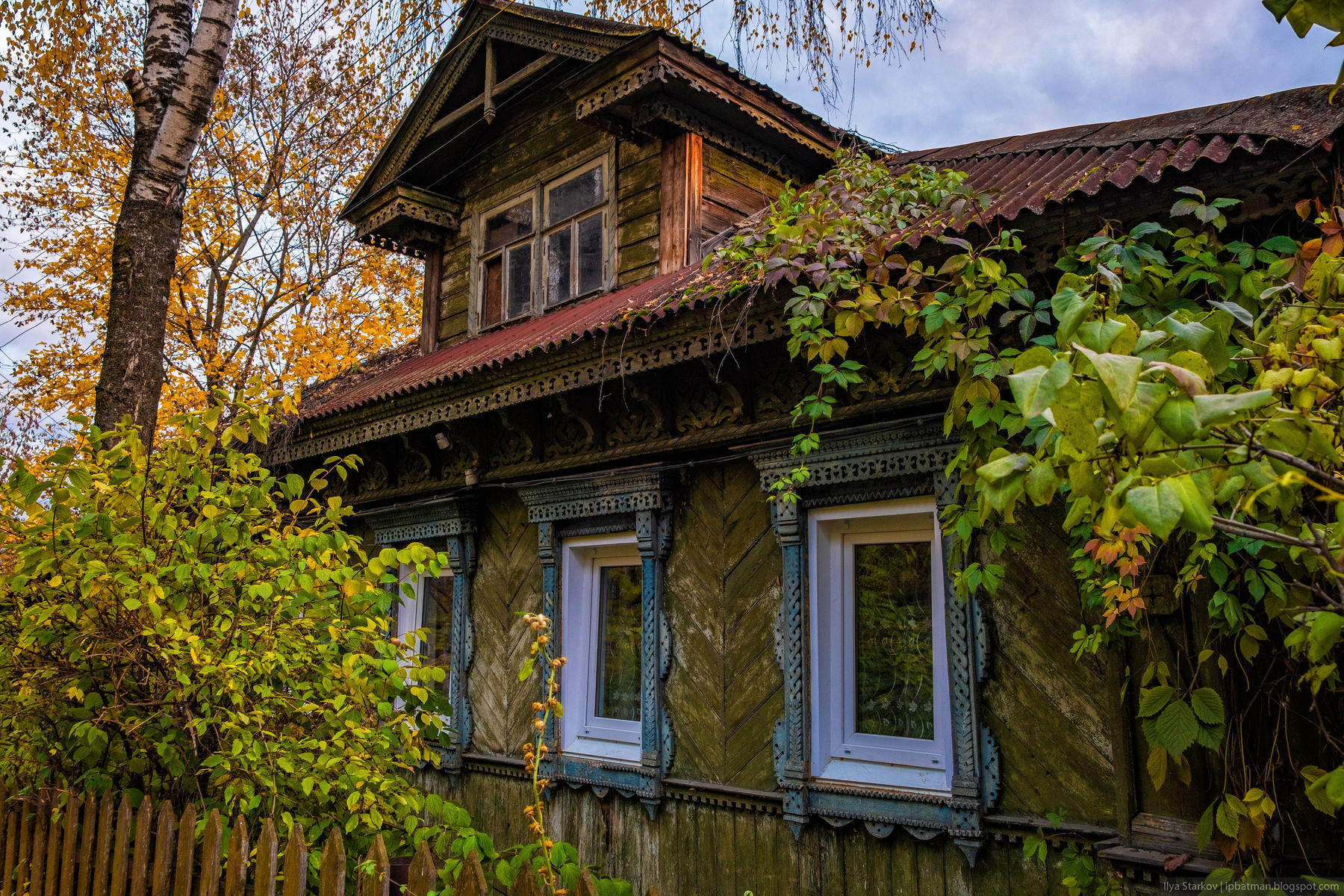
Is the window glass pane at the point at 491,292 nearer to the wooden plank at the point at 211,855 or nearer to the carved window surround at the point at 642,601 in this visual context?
the carved window surround at the point at 642,601

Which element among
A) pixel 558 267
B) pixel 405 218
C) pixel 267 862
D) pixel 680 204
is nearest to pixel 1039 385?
pixel 267 862

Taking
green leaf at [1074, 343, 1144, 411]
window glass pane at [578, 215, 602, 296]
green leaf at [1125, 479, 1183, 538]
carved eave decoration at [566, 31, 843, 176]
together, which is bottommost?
green leaf at [1125, 479, 1183, 538]

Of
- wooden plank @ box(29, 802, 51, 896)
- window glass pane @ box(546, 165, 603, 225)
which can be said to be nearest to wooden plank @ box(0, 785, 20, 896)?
wooden plank @ box(29, 802, 51, 896)

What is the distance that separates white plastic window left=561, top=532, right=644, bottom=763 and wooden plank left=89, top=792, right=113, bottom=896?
9.60 ft

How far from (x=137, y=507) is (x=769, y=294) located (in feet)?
9.06

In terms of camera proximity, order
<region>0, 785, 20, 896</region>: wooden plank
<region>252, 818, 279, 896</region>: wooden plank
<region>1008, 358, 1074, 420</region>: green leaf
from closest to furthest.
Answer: <region>1008, 358, 1074, 420</region>: green leaf, <region>252, 818, 279, 896</region>: wooden plank, <region>0, 785, 20, 896</region>: wooden plank

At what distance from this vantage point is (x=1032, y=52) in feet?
129

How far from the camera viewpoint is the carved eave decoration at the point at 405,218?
28.3ft

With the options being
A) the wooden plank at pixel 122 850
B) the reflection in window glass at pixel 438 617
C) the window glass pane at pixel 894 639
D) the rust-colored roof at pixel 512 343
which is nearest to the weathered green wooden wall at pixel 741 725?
the window glass pane at pixel 894 639

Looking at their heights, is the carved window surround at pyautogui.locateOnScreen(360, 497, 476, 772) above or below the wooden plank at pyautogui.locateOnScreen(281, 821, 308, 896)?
above

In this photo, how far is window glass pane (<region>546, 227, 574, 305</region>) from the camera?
7625mm

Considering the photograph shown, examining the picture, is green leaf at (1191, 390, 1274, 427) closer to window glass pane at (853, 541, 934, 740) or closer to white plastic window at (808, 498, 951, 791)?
white plastic window at (808, 498, 951, 791)

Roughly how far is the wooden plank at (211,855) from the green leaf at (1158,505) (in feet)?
9.04

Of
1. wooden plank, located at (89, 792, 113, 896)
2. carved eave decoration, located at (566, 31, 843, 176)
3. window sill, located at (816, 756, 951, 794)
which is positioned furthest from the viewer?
carved eave decoration, located at (566, 31, 843, 176)
